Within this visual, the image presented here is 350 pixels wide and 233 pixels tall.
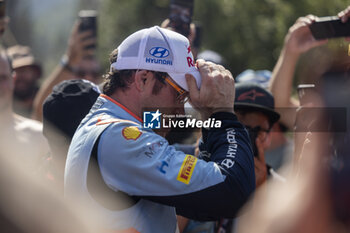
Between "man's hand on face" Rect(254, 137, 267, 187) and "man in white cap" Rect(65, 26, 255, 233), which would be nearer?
"man in white cap" Rect(65, 26, 255, 233)

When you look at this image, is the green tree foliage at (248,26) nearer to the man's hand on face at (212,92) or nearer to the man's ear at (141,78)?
the man's hand on face at (212,92)

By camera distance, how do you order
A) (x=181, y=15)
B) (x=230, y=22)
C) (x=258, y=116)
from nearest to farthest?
(x=258, y=116), (x=181, y=15), (x=230, y=22)

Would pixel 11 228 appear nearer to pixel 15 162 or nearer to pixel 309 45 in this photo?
pixel 15 162

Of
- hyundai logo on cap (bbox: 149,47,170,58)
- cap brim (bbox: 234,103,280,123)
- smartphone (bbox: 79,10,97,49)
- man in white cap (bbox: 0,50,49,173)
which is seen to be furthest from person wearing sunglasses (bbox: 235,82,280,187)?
smartphone (bbox: 79,10,97,49)

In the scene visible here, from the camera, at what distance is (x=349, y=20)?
2.80 m

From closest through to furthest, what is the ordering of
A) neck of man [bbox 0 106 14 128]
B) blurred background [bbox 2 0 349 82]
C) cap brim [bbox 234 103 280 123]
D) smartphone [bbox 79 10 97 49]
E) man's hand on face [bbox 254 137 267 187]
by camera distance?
man's hand on face [bbox 254 137 267 187]
cap brim [bbox 234 103 280 123]
neck of man [bbox 0 106 14 128]
smartphone [bbox 79 10 97 49]
blurred background [bbox 2 0 349 82]

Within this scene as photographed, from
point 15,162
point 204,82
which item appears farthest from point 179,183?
point 15,162

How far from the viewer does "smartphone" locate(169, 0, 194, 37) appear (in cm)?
344

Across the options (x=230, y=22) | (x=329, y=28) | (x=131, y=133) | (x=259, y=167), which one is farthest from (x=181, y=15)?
(x=230, y=22)

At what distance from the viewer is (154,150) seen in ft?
6.63

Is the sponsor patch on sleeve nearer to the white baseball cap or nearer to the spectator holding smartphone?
the white baseball cap

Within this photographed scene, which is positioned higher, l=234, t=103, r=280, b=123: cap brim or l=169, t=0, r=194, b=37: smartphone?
l=169, t=0, r=194, b=37: smartphone

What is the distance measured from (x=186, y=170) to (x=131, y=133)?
0.95 feet

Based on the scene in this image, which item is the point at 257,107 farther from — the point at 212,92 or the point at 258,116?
the point at 212,92
